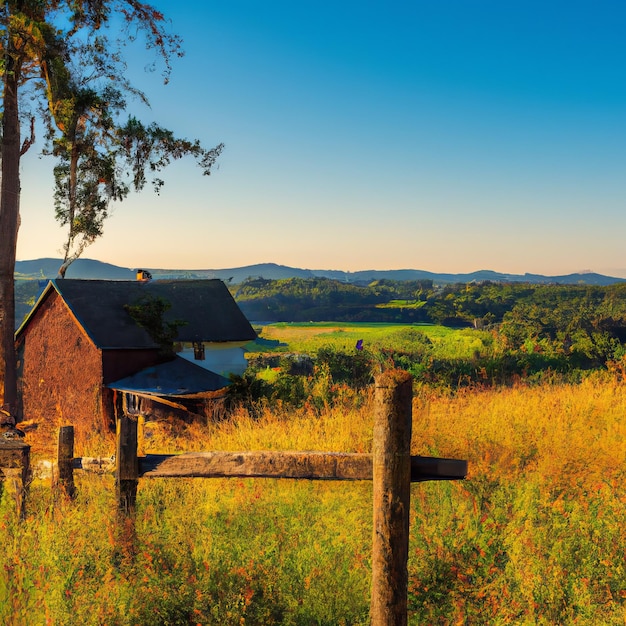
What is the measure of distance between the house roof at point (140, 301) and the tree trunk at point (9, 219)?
321 centimetres

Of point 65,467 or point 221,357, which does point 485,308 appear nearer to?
point 221,357

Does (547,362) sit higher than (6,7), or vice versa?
(6,7)

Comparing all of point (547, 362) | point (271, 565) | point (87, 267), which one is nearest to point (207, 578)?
point (271, 565)

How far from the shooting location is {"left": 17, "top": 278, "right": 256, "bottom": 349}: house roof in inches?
852

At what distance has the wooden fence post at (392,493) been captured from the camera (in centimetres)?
443

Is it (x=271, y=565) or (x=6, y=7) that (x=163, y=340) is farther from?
(x=271, y=565)

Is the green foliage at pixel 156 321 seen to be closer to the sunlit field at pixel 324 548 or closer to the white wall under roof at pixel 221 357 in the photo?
the white wall under roof at pixel 221 357

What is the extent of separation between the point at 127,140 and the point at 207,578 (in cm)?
2133

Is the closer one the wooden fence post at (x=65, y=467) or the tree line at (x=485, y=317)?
the wooden fence post at (x=65, y=467)

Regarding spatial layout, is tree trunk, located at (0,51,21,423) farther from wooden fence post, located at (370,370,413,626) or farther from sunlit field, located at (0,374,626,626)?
wooden fence post, located at (370,370,413,626)

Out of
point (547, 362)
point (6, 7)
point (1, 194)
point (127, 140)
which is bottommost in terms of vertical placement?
point (547, 362)

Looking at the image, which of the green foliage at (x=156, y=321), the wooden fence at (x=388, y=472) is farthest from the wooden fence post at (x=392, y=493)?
the green foliage at (x=156, y=321)

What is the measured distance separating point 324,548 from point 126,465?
210cm

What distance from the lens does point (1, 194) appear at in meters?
17.8
